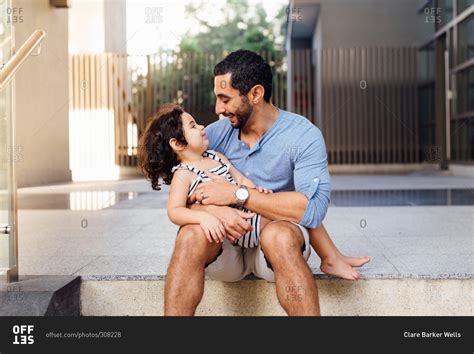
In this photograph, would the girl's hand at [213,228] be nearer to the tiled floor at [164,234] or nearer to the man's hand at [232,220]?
the man's hand at [232,220]

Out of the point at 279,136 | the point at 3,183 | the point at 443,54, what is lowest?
the point at 3,183

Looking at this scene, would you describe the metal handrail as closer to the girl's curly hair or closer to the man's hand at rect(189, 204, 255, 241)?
the girl's curly hair

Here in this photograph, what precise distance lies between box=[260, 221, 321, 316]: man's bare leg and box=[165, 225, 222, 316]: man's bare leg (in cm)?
20

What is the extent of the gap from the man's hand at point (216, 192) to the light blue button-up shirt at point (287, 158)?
0.65 feet

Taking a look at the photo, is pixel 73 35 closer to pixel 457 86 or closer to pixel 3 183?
pixel 457 86

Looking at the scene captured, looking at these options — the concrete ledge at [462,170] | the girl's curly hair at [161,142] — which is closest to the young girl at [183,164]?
the girl's curly hair at [161,142]

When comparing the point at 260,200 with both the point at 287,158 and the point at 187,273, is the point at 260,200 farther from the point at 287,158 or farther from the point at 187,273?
the point at 187,273

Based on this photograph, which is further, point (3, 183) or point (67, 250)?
point (67, 250)

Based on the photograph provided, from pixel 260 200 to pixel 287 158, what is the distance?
220 millimetres

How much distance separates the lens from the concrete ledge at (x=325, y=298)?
2.21 metres

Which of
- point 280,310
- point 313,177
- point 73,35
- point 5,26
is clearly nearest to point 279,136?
point 313,177

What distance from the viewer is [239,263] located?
2.10 meters

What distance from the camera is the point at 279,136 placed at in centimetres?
214
